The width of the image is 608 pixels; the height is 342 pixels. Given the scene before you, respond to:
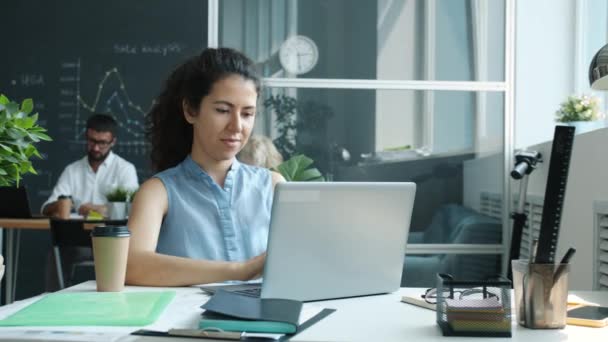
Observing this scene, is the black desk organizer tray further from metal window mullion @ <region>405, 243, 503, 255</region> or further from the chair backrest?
metal window mullion @ <region>405, 243, 503, 255</region>

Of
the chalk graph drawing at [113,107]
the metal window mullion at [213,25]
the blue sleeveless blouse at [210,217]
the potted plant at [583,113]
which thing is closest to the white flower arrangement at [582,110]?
the potted plant at [583,113]

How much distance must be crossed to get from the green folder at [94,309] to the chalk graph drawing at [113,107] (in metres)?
4.77

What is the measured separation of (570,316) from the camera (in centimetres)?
141

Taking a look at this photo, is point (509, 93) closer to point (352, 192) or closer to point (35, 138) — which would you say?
point (352, 192)

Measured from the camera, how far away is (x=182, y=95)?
2195 millimetres

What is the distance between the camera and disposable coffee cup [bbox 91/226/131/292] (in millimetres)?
1588

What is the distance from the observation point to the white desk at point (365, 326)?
1223 mm

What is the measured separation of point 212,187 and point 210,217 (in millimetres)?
77

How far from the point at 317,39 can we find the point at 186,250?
9.31 ft

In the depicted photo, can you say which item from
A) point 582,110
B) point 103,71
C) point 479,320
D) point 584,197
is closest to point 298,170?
point 582,110

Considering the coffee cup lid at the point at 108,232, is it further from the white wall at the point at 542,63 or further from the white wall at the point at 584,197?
the white wall at the point at 542,63

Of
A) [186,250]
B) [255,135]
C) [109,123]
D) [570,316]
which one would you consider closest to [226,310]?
[570,316]

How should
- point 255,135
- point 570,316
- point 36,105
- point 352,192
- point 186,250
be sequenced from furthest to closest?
point 36,105 < point 255,135 < point 186,250 < point 352,192 < point 570,316

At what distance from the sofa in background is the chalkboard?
242cm
